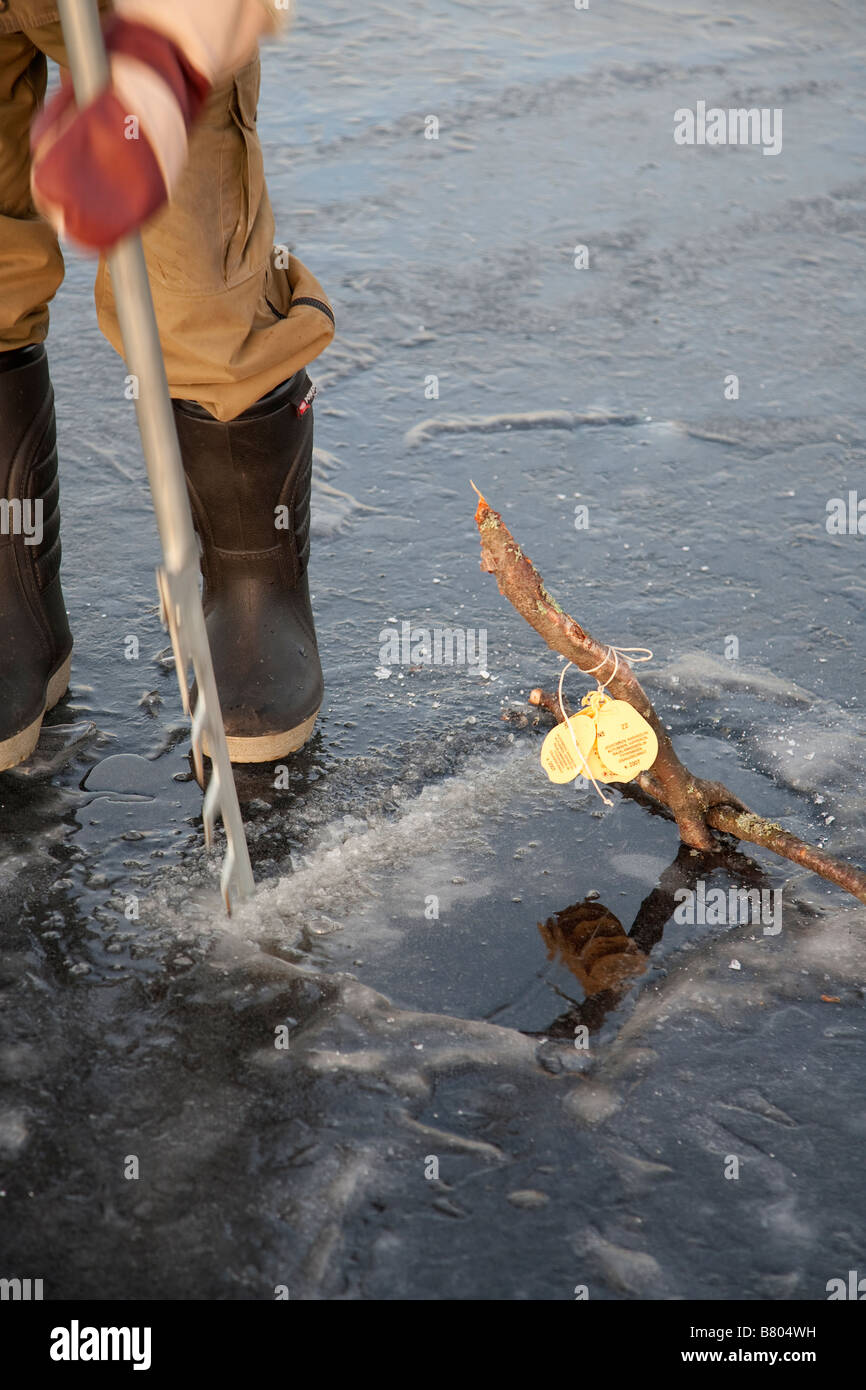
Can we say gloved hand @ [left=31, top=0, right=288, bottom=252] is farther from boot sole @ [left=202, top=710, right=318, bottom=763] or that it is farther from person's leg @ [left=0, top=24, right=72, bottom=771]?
boot sole @ [left=202, top=710, right=318, bottom=763]

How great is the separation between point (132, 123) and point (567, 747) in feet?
2.94

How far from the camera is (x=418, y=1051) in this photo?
1.57 metres

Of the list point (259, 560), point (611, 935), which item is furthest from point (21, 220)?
point (611, 935)

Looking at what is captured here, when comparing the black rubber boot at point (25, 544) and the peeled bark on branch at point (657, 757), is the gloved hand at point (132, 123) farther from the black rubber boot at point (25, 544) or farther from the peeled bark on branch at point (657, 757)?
the black rubber boot at point (25, 544)

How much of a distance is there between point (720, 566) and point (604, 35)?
3.13m

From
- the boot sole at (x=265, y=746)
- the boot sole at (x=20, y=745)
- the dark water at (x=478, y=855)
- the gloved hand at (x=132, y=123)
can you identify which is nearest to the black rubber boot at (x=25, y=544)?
the boot sole at (x=20, y=745)

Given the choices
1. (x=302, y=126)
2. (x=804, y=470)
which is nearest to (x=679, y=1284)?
(x=804, y=470)

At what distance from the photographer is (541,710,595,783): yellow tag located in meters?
1.73

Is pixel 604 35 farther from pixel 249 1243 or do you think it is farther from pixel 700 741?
pixel 249 1243

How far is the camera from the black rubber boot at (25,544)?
6.29 ft

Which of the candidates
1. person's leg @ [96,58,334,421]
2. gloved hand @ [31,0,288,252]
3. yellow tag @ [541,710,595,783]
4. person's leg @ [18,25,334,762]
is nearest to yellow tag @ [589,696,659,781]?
yellow tag @ [541,710,595,783]

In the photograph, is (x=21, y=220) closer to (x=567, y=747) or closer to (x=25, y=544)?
(x=25, y=544)
